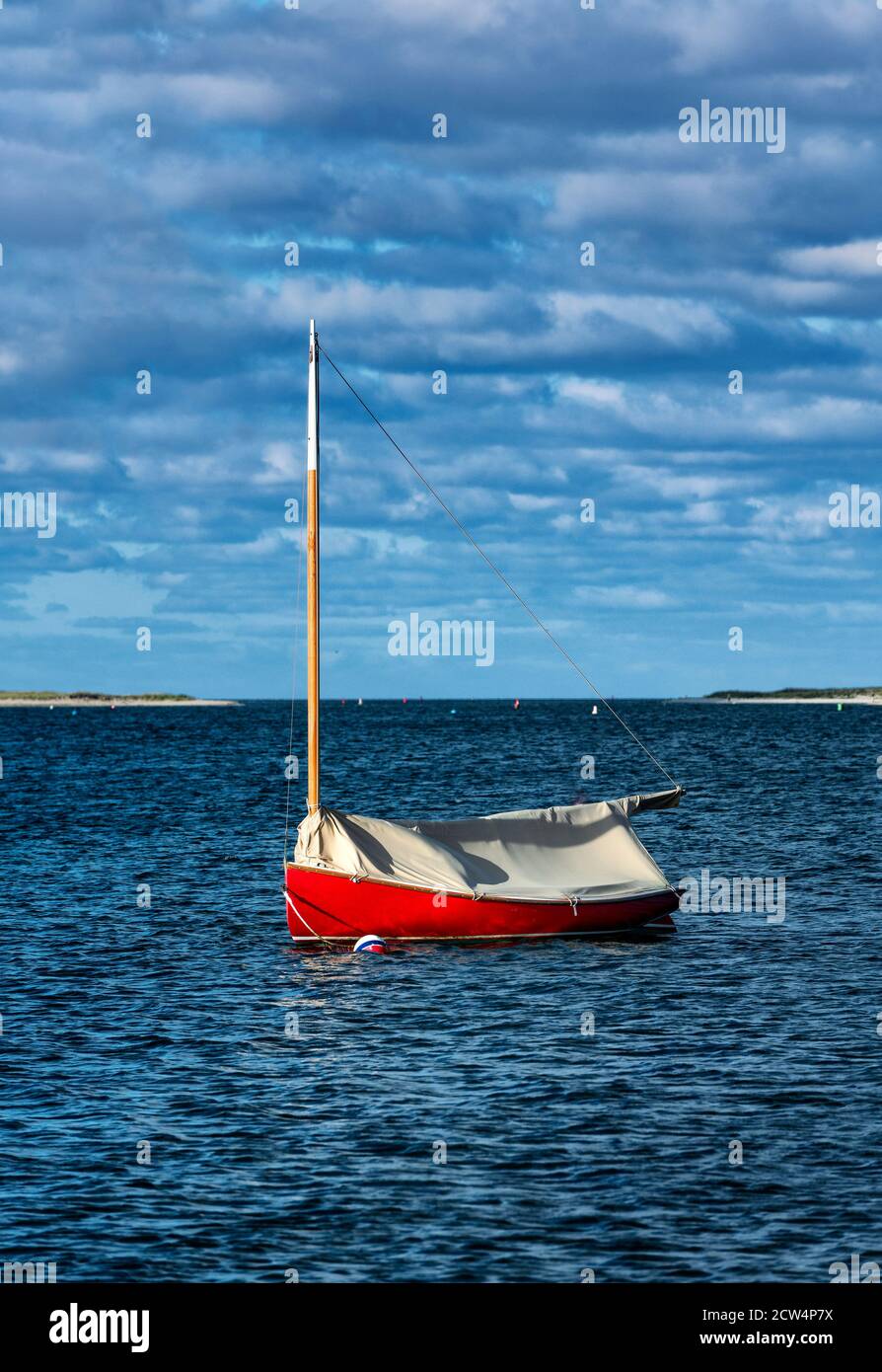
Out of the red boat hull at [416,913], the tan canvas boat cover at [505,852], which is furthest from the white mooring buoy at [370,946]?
the tan canvas boat cover at [505,852]

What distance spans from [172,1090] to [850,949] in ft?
62.7

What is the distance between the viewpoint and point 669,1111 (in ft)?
78.0

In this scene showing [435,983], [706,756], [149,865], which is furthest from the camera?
[706,756]

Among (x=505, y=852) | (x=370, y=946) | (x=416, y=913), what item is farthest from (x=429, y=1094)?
(x=505, y=852)

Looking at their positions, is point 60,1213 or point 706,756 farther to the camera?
point 706,756

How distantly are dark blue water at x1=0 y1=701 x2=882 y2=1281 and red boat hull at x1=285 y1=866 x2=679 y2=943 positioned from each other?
2.69 ft

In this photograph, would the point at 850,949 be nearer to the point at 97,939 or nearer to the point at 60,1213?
the point at 97,939

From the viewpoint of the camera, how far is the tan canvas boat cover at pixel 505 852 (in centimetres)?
3747

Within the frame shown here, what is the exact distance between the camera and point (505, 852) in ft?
130

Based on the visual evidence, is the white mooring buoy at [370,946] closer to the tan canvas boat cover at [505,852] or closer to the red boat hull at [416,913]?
the red boat hull at [416,913]

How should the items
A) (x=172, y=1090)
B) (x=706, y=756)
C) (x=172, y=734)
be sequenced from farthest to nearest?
(x=172, y=734), (x=706, y=756), (x=172, y=1090)

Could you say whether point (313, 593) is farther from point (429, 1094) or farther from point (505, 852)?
point (429, 1094)
